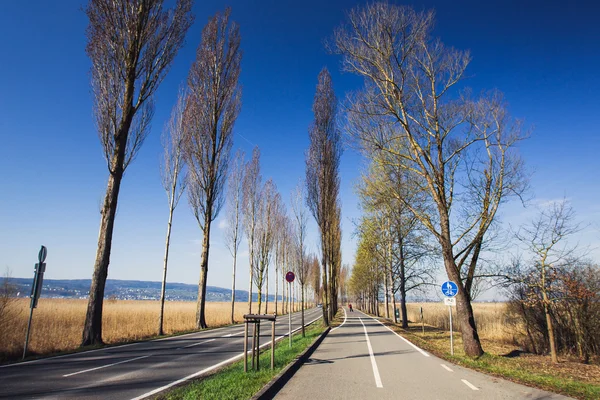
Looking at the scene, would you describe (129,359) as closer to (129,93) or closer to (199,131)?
(129,93)

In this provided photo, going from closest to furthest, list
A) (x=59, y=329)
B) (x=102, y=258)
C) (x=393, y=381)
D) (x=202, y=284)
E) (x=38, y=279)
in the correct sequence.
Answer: (x=393, y=381) → (x=38, y=279) → (x=102, y=258) → (x=59, y=329) → (x=202, y=284)

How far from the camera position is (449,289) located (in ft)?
37.7

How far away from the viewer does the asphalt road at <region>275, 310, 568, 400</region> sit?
6.07 metres

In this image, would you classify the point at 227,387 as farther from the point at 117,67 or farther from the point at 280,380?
the point at 117,67

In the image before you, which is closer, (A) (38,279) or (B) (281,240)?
(A) (38,279)

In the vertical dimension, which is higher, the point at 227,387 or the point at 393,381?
the point at 227,387

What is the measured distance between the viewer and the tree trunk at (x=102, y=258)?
12.2 metres

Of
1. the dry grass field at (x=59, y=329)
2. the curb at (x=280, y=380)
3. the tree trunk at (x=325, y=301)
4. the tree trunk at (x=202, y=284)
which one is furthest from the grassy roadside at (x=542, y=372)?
the tree trunk at (x=202, y=284)

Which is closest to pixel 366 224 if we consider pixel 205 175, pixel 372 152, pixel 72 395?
pixel 372 152

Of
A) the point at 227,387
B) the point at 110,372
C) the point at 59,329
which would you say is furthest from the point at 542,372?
the point at 59,329

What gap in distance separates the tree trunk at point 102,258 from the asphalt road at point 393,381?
27.6ft

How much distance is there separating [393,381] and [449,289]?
5411mm

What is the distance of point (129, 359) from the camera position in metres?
9.41

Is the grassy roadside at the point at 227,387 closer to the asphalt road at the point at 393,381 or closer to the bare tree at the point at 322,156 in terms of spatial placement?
the asphalt road at the point at 393,381
